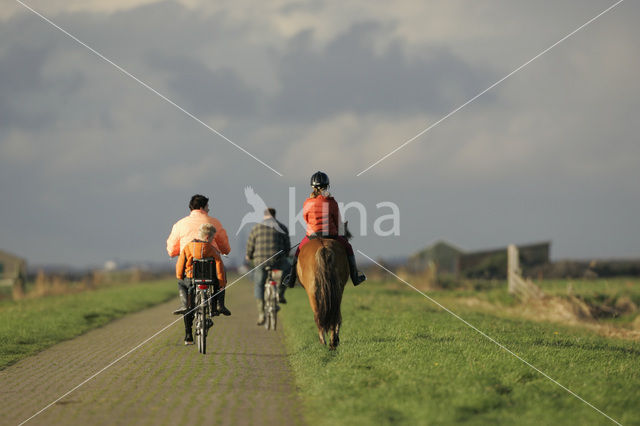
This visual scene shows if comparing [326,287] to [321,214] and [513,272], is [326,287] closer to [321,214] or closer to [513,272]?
[321,214]

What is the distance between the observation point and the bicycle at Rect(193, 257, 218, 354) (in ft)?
34.5

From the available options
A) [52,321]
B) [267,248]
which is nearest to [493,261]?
[267,248]

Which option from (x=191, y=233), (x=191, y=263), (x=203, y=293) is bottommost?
(x=203, y=293)

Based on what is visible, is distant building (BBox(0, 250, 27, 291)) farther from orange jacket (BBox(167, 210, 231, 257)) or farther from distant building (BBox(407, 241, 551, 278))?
distant building (BBox(407, 241, 551, 278))

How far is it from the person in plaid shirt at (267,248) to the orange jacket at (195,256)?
3584 mm

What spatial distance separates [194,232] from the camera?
1082 cm

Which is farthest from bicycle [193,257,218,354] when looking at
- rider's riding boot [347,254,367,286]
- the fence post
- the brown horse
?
the fence post

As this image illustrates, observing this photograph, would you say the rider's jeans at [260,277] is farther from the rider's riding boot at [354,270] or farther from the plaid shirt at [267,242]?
the rider's riding boot at [354,270]

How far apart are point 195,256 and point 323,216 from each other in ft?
7.50

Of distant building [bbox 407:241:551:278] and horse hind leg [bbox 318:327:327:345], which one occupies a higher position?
distant building [bbox 407:241:551:278]

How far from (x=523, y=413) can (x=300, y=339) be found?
6.14 m

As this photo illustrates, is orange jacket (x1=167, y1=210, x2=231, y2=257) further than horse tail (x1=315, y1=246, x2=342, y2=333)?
Yes

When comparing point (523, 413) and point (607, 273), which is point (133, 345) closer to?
point (523, 413)

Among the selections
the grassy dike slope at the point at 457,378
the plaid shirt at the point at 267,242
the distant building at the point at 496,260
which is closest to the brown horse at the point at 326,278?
the grassy dike slope at the point at 457,378
